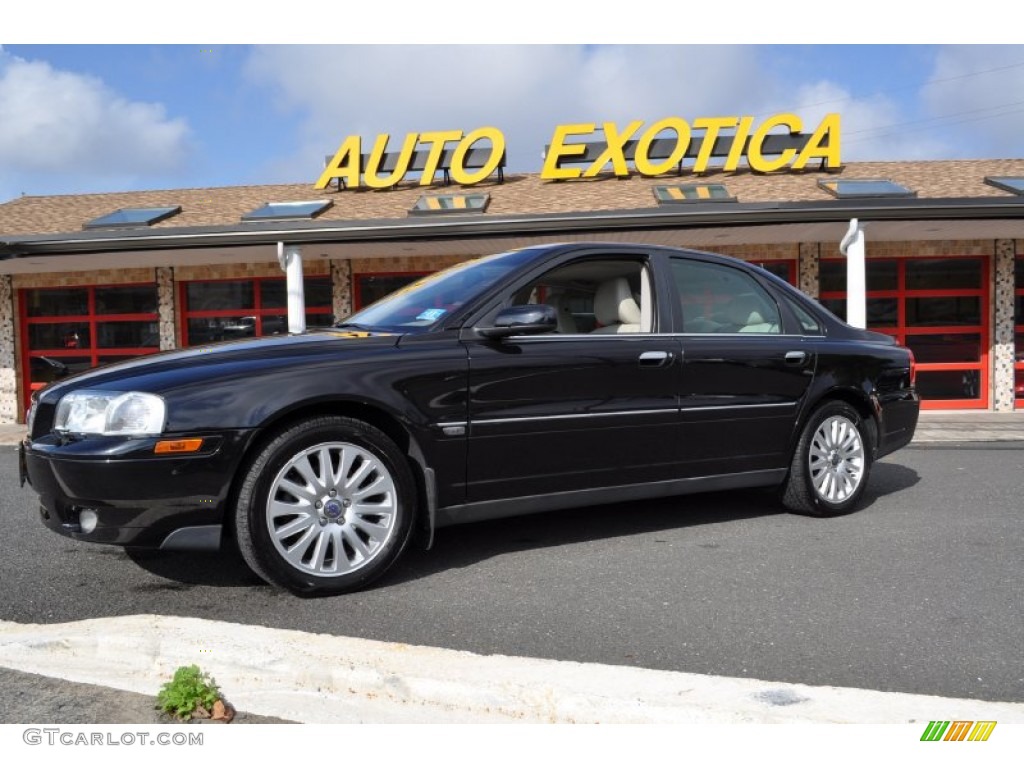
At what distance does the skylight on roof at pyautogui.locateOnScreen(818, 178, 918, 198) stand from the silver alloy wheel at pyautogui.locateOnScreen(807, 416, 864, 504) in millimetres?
7708

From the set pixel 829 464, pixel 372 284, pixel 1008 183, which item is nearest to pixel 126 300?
pixel 372 284

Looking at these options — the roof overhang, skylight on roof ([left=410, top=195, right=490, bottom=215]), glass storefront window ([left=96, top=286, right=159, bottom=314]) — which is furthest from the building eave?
glass storefront window ([left=96, top=286, right=159, bottom=314])

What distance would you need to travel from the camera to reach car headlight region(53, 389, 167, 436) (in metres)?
3.20

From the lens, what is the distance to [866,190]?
1222 cm

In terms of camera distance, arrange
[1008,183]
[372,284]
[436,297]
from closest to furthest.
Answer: [436,297]
[1008,183]
[372,284]

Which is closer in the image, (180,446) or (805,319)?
(180,446)

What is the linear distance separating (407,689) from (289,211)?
1190 cm

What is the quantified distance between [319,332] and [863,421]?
3305 mm

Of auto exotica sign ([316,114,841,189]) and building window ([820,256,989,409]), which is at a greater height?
auto exotica sign ([316,114,841,189])

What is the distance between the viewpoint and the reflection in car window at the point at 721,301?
4594mm

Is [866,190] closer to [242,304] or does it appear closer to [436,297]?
[436,297]

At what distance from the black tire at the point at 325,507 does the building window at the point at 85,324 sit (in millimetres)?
12612

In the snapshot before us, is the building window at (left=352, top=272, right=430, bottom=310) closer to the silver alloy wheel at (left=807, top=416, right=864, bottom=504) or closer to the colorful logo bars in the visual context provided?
the silver alloy wheel at (left=807, top=416, right=864, bottom=504)

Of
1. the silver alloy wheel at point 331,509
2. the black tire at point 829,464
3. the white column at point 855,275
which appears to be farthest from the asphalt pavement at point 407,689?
the white column at point 855,275
